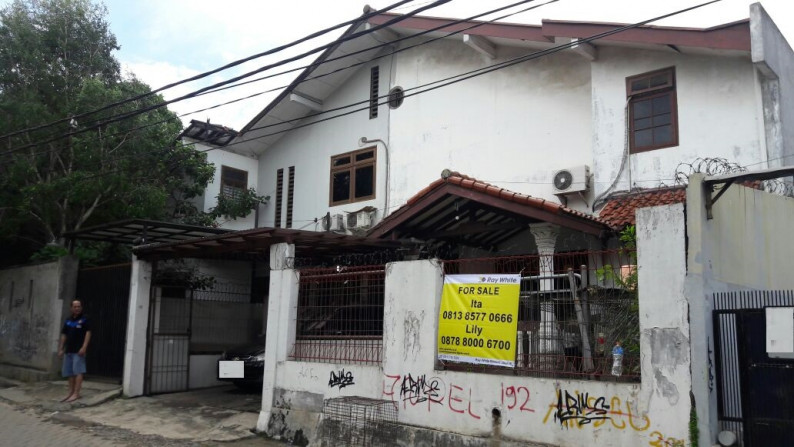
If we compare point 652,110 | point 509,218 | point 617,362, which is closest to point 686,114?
point 652,110

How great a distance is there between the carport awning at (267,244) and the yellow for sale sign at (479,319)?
2.82 metres

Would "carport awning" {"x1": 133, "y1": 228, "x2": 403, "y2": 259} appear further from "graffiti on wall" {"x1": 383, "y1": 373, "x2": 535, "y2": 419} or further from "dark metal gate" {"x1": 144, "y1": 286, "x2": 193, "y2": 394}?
"graffiti on wall" {"x1": 383, "y1": 373, "x2": 535, "y2": 419}

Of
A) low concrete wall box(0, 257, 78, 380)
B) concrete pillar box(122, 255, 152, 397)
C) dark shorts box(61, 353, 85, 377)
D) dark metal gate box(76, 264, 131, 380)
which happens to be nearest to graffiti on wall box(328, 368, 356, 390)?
concrete pillar box(122, 255, 152, 397)

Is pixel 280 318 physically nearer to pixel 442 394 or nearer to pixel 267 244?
pixel 267 244

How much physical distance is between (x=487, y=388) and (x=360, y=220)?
8076 millimetres

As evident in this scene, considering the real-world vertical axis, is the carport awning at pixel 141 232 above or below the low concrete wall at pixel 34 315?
above

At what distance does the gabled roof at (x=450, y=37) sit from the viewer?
10203 mm

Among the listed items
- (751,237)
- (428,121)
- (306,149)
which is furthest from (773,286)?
(306,149)

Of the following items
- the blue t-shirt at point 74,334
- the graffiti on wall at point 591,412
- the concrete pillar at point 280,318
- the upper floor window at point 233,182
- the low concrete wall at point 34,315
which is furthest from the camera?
the upper floor window at point 233,182

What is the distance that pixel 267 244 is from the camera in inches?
420

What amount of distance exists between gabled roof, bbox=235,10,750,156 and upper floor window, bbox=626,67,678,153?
574 mm

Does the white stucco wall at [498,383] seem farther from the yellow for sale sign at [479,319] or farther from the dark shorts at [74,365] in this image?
the dark shorts at [74,365]

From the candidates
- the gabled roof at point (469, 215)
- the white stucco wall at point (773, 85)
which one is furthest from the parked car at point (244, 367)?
the white stucco wall at point (773, 85)

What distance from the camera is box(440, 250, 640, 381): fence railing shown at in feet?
22.5
